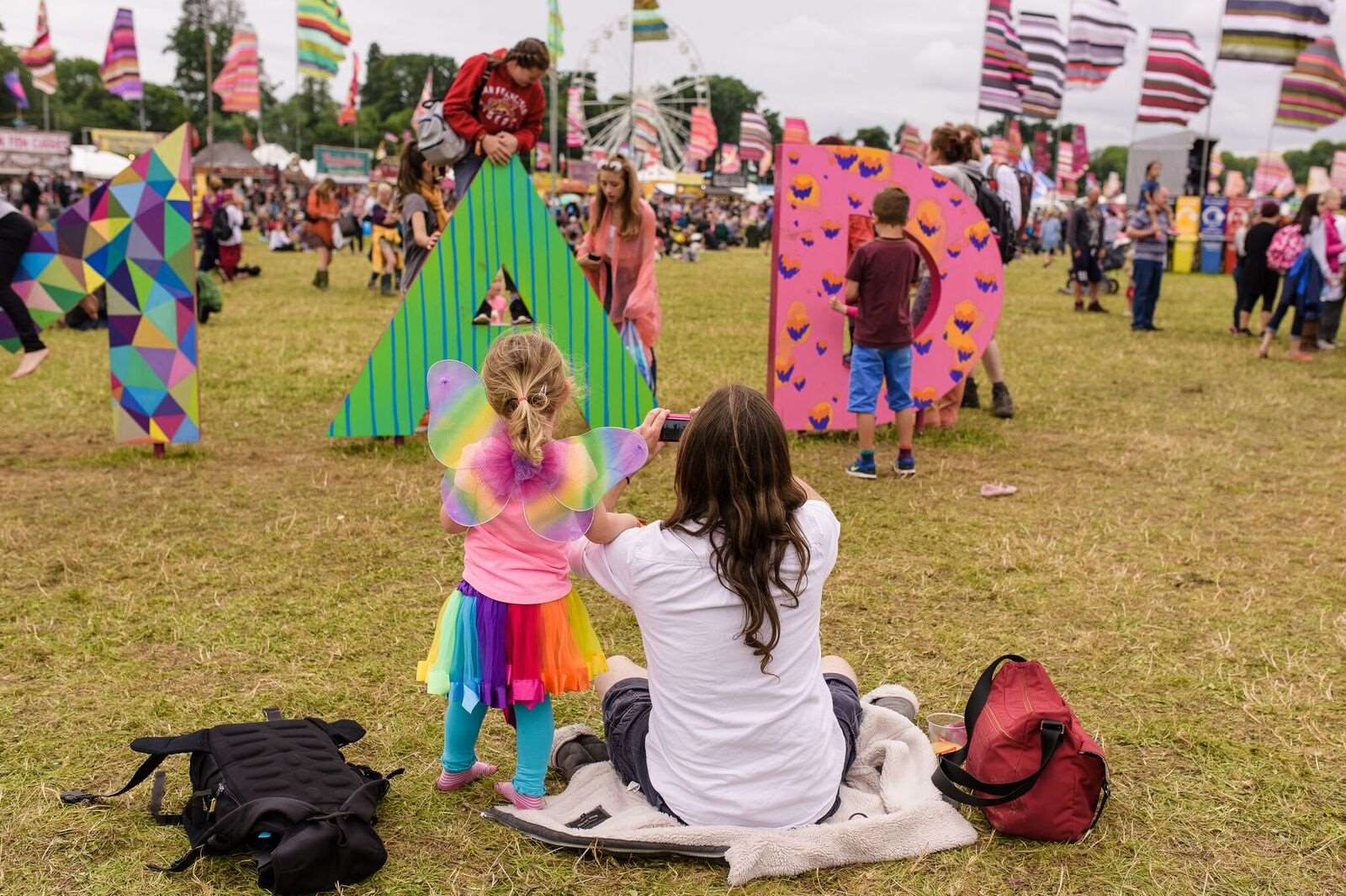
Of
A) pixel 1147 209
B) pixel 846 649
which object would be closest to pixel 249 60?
pixel 1147 209

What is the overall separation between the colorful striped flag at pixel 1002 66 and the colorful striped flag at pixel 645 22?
300 inches

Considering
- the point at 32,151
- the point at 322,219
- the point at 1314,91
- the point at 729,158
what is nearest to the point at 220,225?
the point at 322,219

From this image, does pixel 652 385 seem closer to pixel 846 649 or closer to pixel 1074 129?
pixel 846 649

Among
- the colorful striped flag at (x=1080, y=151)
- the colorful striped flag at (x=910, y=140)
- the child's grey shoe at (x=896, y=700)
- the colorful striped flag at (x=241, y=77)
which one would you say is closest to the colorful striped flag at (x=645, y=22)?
the colorful striped flag at (x=910, y=140)

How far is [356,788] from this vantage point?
2799 mm

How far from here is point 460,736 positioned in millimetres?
3018

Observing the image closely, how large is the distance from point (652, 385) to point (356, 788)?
4958mm

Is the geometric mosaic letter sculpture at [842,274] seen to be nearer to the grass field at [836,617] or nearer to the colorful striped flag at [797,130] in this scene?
the grass field at [836,617]

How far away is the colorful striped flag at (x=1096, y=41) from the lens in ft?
76.0

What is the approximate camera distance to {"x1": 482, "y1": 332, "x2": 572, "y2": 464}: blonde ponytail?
2.78 meters

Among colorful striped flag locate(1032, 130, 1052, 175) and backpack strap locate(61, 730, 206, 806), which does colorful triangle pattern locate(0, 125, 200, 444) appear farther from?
colorful striped flag locate(1032, 130, 1052, 175)

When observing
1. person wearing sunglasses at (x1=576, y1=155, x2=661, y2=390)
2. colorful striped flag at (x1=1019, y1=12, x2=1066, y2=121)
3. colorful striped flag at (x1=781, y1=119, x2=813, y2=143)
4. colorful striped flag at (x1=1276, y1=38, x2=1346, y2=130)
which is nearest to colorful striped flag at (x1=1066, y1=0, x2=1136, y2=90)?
colorful striped flag at (x1=1019, y1=12, x2=1066, y2=121)

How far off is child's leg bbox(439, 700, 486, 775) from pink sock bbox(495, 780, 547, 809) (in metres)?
0.14

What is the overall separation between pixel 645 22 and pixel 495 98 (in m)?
21.4
